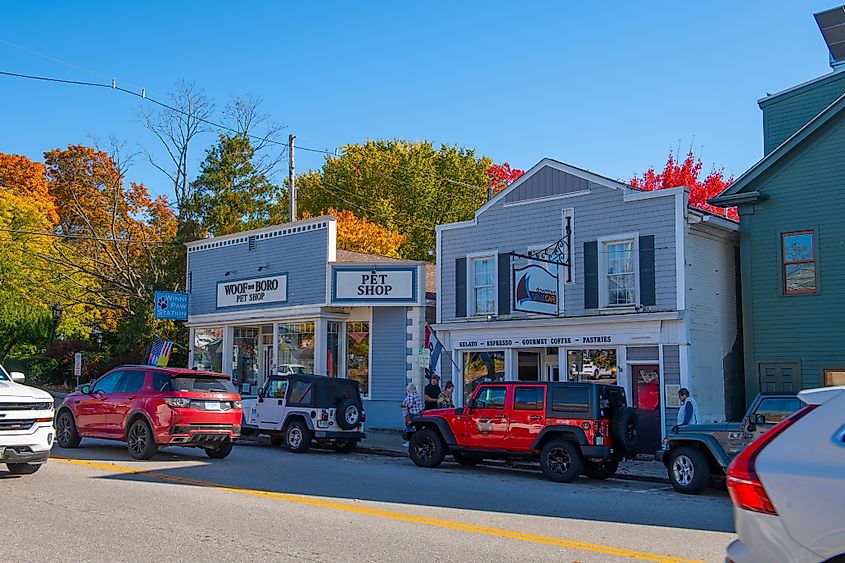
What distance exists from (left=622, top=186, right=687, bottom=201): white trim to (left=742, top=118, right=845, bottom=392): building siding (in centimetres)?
177

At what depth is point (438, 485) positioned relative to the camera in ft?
46.3

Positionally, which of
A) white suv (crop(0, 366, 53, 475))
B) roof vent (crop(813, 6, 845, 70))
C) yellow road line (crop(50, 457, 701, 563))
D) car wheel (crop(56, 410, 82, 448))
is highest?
roof vent (crop(813, 6, 845, 70))

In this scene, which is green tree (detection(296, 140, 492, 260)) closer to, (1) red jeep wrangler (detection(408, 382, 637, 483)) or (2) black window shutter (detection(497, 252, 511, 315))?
(2) black window shutter (detection(497, 252, 511, 315))

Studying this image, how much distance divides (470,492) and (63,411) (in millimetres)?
9400

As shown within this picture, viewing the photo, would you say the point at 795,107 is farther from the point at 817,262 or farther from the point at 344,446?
the point at 344,446

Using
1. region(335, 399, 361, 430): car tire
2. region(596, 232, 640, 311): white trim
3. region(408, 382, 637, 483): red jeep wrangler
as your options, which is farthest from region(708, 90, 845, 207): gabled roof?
region(335, 399, 361, 430): car tire

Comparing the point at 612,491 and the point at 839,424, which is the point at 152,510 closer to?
the point at 612,491

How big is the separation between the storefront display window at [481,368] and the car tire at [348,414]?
4879mm

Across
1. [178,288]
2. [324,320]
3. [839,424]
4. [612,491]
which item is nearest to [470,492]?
[612,491]

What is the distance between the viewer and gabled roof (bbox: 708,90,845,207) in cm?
1938

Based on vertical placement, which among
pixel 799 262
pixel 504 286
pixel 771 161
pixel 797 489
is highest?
pixel 771 161

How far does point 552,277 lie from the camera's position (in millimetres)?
22312

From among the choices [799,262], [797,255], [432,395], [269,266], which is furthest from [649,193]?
[269,266]

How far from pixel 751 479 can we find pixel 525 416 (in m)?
11.6
